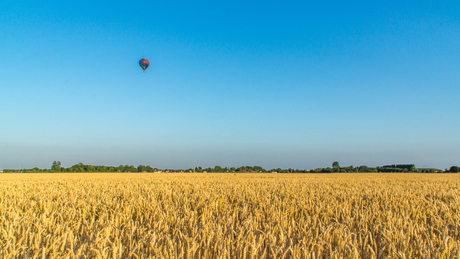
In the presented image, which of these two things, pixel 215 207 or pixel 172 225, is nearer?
pixel 172 225

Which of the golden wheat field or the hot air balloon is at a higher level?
the hot air balloon

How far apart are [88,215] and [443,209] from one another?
17.3 ft

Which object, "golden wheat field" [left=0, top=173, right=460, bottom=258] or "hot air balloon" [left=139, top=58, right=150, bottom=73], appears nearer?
"golden wheat field" [left=0, top=173, right=460, bottom=258]

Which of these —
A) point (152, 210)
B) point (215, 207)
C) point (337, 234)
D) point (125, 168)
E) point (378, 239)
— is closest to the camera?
point (337, 234)

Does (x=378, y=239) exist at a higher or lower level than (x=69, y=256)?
lower

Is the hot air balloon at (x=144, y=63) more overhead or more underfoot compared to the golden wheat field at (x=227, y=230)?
more overhead

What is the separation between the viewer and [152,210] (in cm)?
329

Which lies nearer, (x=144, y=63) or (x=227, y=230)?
(x=227, y=230)

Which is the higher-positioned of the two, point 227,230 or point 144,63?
point 144,63

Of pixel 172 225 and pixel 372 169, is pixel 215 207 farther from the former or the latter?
pixel 372 169

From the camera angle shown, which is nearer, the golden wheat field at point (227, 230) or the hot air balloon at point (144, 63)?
the golden wheat field at point (227, 230)

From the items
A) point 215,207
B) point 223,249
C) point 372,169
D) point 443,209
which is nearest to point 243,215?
point 215,207

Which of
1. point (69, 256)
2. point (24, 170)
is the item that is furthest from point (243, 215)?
point (24, 170)

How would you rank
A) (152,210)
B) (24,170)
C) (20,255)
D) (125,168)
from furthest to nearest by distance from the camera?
(125,168)
(24,170)
(152,210)
(20,255)
